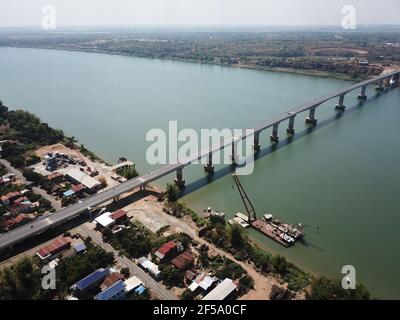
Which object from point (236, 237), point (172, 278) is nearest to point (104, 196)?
point (172, 278)

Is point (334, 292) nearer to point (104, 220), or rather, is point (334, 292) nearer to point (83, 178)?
point (104, 220)

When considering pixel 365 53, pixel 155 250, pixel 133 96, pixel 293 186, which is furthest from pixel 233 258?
pixel 365 53

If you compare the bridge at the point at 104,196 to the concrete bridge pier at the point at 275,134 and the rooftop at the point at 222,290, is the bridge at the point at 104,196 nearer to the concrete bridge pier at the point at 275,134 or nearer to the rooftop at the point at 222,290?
the concrete bridge pier at the point at 275,134

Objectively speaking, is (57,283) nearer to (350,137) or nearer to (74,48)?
(350,137)

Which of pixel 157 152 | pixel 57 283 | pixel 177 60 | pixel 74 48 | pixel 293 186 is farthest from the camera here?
pixel 74 48

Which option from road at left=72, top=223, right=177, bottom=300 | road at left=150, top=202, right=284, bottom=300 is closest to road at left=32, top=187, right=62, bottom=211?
road at left=72, top=223, right=177, bottom=300

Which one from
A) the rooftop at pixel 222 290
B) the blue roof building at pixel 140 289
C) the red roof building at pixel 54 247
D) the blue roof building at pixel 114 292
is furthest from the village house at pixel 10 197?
the rooftop at pixel 222 290
